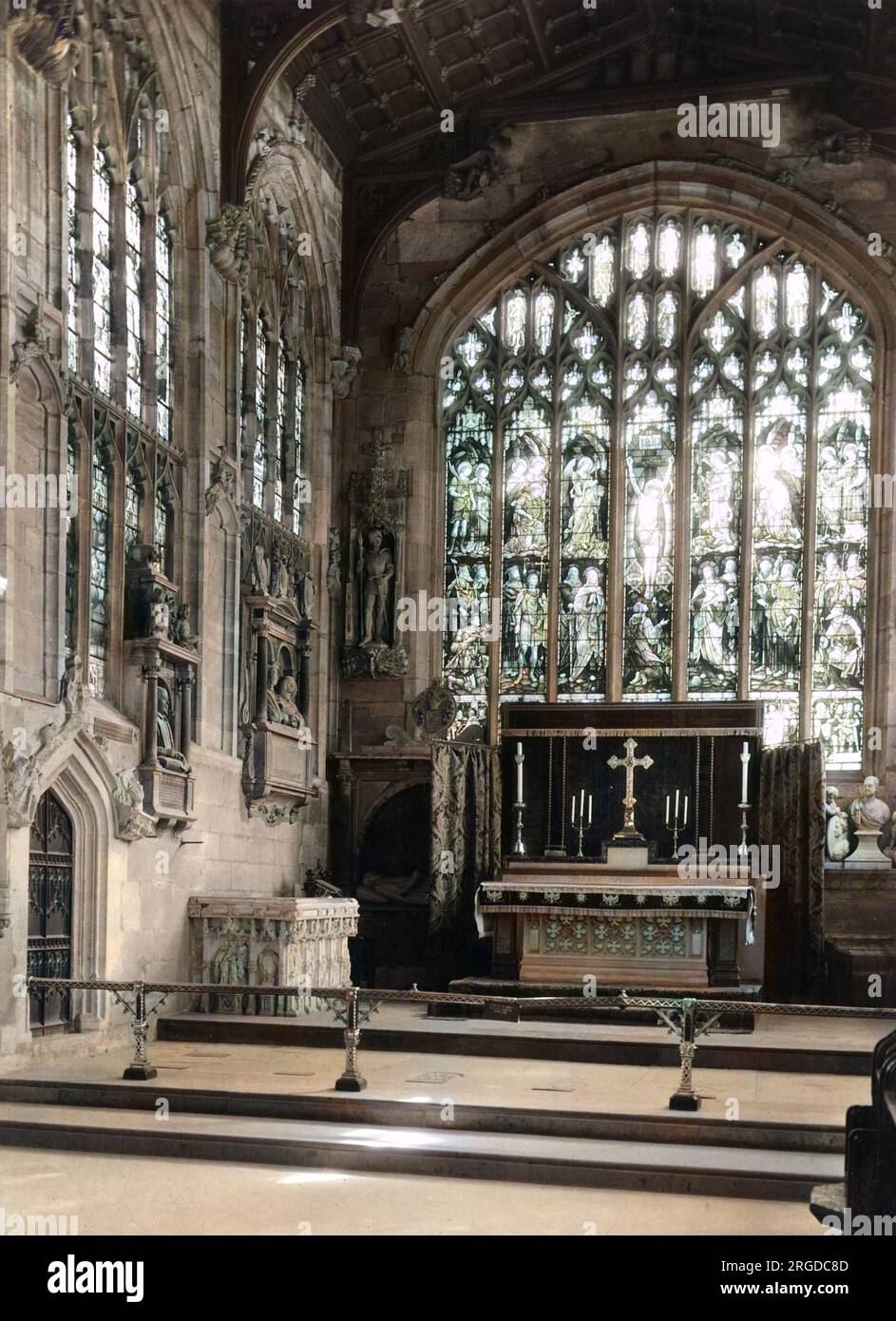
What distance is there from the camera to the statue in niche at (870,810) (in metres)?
16.9

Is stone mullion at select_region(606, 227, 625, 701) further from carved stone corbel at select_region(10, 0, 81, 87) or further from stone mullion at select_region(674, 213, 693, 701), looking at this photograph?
carved stone corbel at select_region(10, 0, 81, 87)

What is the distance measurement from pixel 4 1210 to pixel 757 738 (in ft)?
37.4

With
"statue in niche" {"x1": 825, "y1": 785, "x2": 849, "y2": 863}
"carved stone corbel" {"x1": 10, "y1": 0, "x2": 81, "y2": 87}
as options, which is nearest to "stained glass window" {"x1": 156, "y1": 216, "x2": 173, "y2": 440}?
"carved stone corbel" {"x1": 10, "y1": 0, "x2": 81, "y2": 87}

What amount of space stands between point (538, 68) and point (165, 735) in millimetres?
10109

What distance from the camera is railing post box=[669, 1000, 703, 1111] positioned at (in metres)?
9.34

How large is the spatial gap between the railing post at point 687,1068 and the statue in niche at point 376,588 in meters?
9.71

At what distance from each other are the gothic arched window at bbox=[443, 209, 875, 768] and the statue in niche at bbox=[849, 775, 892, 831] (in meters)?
0.62

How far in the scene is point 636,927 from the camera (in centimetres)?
1470

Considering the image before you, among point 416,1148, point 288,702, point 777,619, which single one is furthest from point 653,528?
point 416,1148

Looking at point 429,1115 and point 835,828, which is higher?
point 835,828

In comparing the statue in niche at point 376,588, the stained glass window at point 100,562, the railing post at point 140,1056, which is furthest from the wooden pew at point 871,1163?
the statue in niche at point 376,588

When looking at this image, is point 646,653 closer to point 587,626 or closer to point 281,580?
point 587,626

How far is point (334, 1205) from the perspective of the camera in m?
7.52
